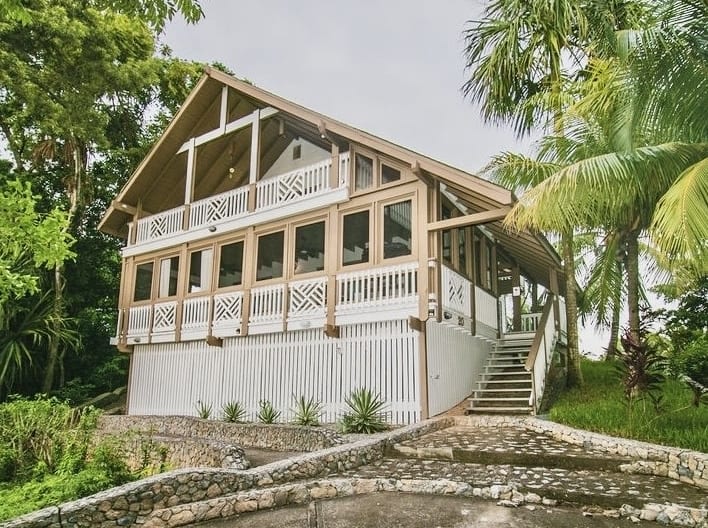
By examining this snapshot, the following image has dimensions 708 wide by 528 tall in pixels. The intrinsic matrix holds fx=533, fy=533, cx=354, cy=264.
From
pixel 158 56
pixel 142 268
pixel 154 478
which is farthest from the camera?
pixel 158 56

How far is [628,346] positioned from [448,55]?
4031 centimetres

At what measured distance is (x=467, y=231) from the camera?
13.6m

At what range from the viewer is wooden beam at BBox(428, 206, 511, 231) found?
10039 millimetres

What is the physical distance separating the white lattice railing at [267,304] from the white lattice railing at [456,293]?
12.4 ft

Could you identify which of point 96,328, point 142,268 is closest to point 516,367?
point 142,268

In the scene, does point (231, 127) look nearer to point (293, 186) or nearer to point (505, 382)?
point (293, 186)

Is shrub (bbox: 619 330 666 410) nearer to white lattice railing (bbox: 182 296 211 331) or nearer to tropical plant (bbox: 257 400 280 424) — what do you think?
tropical plant (bbox: 257 400 280 424)

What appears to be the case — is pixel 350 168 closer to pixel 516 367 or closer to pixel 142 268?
pixel 516 367

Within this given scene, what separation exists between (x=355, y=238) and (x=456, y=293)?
2.56m

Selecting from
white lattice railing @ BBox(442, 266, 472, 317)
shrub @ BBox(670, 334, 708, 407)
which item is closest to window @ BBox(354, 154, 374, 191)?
white lattice railing @ BBox(442, 266, 472, 317)

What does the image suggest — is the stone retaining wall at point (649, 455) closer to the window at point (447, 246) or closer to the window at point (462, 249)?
the window at point (447, 246)

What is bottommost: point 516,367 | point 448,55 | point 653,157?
point 516,367

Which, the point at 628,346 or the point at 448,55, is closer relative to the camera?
the point at 628,346

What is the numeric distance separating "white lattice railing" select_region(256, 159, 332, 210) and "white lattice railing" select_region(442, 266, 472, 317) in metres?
3.51
